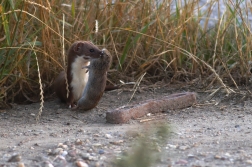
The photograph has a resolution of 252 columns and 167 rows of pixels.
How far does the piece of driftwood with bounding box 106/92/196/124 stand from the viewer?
388 centimetres

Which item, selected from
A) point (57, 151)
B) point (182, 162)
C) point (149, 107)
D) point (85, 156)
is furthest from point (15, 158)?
point (149, 107)

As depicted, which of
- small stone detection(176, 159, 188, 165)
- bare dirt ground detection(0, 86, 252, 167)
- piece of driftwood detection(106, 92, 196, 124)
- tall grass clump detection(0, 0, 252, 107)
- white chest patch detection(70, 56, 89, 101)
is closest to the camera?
small stone detection(176, 159, 188, 165)

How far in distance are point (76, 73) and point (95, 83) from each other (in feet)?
0.72

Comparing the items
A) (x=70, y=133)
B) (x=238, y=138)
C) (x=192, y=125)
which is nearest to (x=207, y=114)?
(x=192, y=125)

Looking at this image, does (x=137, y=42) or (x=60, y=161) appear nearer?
(x=60, y=161)

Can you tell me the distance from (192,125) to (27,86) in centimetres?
152

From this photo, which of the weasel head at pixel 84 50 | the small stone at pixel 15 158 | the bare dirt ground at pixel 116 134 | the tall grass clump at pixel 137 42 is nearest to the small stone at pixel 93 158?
the bare dirt ground at pixel 116 134

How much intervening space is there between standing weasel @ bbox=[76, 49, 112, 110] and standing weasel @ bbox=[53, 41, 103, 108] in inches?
2.3

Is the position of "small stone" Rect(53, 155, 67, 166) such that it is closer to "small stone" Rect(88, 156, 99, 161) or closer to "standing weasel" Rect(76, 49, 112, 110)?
"small stone" Rect(88, 156, 99, 161)

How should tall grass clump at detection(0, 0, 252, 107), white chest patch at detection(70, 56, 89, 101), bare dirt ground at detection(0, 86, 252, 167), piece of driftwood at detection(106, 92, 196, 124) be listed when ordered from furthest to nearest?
tall grass clump at detection(0, 0, 252, 107)
white chest patch at detection(70, 56, 89, 101)
piece of driftwood at detection(106, 92, 196, 124)
bare dirt ground at detection(0, 86, 252, 167)

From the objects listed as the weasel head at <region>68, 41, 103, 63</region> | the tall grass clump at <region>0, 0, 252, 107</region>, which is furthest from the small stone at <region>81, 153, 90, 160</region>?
the tall grass clump at <region>0, 0, 252, 107</region>

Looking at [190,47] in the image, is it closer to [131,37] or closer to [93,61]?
[131,37]

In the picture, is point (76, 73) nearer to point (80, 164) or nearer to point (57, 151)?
point (57, 151)

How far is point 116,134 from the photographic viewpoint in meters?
3.51
